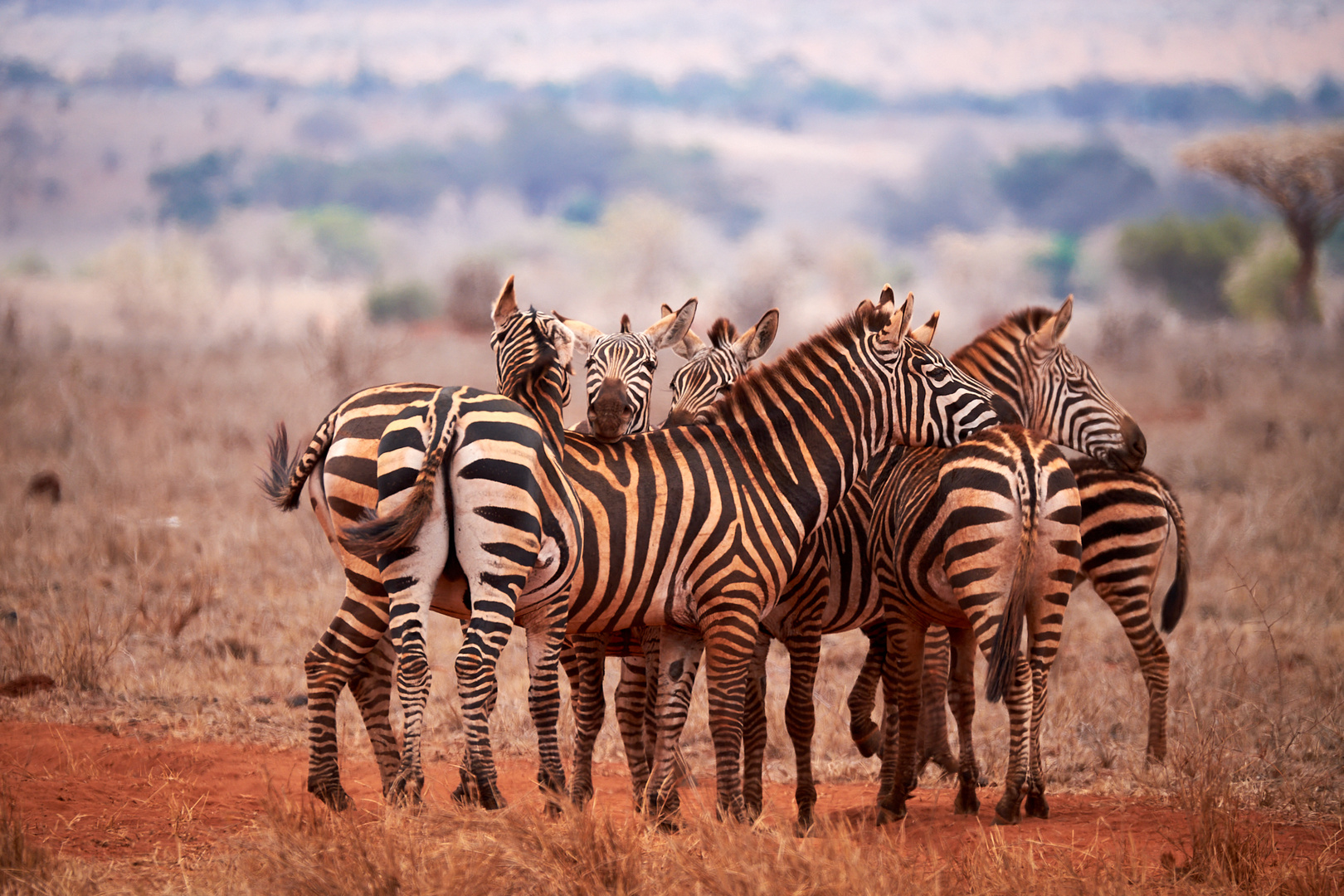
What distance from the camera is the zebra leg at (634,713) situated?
5961mm

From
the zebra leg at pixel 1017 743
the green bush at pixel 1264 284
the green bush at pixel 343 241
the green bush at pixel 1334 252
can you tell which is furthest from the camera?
the green bush at pixel 343 241

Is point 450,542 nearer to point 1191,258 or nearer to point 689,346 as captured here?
point 689,346

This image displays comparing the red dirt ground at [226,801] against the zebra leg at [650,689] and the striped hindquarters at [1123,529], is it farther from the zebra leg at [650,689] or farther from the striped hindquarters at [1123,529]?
the striped hindquarters at [1123,529]

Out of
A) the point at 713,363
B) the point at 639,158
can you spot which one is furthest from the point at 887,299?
the point at 639,158

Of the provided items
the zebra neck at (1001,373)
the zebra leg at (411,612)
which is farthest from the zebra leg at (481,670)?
the zebra neck at (1001,373)

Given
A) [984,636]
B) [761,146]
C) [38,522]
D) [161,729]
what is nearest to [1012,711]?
[984,636]

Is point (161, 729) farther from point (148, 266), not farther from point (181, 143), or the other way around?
point (181, 143)

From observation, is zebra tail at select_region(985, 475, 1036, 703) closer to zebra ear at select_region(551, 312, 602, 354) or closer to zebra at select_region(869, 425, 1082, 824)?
zebra at select_region(869, 425, 1082, 824)

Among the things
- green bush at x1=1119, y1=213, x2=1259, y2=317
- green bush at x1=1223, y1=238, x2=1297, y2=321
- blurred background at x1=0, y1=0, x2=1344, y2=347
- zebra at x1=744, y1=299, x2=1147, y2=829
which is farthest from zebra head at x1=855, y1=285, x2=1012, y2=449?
green bush at x1=1119, y1=213, x2=1259, y2=317

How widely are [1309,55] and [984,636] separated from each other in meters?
47.2

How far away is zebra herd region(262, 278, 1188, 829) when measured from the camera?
4691 millimetres

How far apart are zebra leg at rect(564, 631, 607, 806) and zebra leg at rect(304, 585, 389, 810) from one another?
1.17 m

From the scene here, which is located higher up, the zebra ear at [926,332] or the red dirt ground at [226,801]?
the zebra ear at [926,332]

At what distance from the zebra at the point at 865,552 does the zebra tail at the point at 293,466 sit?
2455 millimetres
